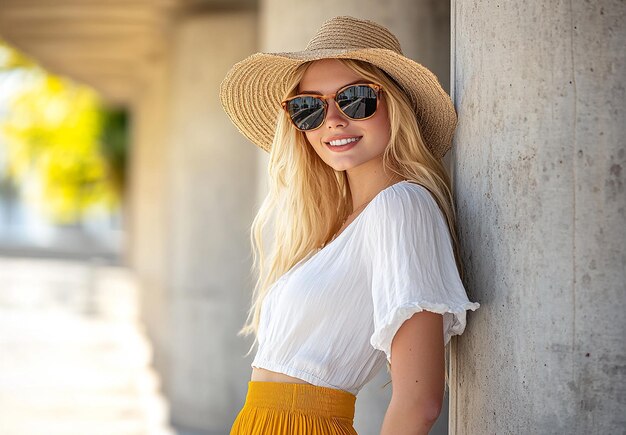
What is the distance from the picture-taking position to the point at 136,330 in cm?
1742

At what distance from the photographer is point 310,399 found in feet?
7.85

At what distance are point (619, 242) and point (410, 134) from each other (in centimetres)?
76

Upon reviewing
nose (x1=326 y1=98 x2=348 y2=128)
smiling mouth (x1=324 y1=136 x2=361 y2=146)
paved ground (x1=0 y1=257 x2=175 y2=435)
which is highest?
nose (x1=326 y1=98 x2=348 y2=128)

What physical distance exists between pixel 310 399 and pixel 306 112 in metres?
0.81

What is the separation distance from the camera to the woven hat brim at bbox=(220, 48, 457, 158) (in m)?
2.53

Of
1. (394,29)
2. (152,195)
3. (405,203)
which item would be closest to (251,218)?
(394,29)

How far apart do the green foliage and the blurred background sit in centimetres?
28

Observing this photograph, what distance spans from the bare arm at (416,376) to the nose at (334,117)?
2.24ft

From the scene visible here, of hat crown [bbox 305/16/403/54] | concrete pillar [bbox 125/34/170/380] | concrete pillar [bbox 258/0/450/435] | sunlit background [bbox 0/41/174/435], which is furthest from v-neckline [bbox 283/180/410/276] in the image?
concrete pillar [bbox 125/34/170/380]

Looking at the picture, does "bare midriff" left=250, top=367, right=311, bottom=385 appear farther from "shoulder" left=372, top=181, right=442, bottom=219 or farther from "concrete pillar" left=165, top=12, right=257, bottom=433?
"concrete pillar" left=165, top=12, right=257, bottom=433

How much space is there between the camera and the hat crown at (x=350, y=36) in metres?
2.66

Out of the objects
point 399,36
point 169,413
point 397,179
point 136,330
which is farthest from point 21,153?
point 397,179

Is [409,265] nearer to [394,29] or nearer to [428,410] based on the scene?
[428,410]

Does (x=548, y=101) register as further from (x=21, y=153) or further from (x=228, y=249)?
(x=21, y=153)
